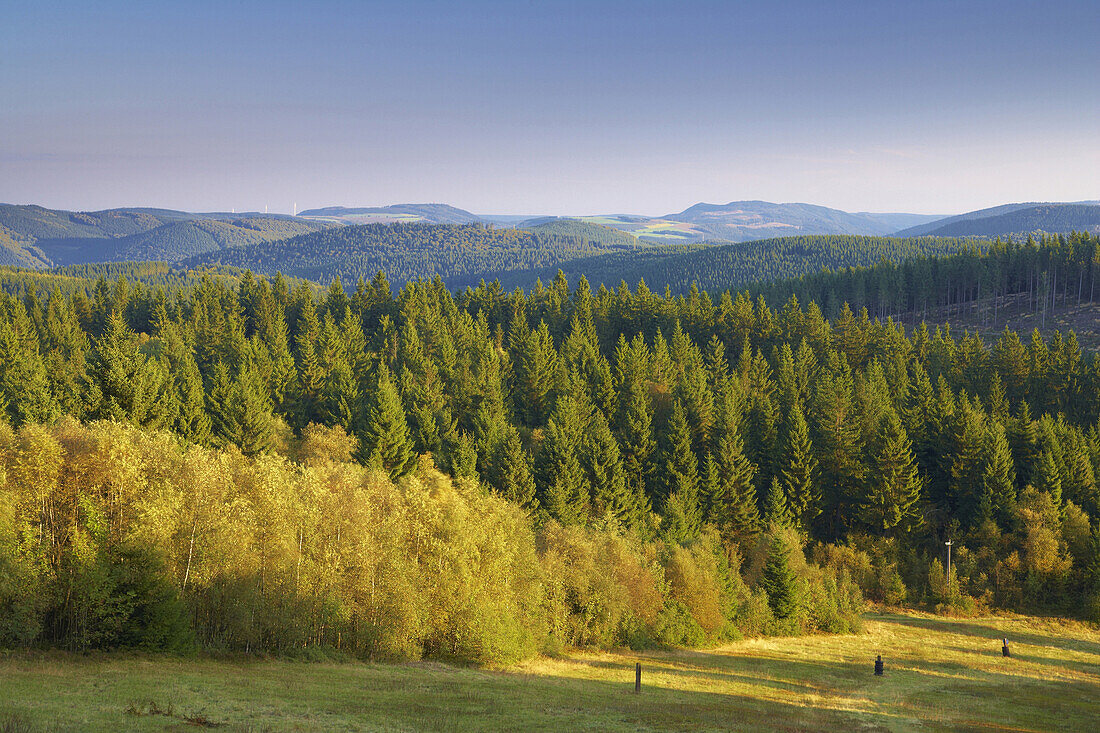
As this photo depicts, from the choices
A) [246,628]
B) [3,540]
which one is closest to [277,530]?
[246,628]

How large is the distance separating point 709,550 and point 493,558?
2285 centimetres

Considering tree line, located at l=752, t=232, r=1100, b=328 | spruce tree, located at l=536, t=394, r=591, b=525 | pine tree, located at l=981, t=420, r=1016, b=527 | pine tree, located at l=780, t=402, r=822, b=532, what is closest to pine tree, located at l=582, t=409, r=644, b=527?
spruce tree, located at l=536, t=394, r=591, b=525

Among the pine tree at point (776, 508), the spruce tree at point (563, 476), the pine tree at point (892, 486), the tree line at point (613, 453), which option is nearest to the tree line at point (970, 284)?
the tree line at point (613, 453)

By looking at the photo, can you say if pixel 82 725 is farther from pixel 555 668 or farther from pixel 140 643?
pixel 555 668

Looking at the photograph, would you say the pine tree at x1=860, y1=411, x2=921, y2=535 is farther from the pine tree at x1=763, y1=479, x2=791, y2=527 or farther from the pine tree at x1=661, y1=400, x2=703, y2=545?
the pine tree at x1=661, y1=400, x2=703, y2=545

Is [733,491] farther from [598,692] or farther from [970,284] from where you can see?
[970,284]

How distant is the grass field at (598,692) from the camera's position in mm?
25531

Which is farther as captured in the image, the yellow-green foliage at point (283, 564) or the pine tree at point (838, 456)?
the pine tree at point (838, 456)

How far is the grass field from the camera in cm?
2553

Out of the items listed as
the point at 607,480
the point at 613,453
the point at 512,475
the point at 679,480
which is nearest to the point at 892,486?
the point at 679,480

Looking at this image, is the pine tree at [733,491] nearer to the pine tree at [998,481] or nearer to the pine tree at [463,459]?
the pine tree at [998,481]

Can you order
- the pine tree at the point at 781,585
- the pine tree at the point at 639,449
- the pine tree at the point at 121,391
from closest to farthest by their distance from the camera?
the pine tree at the point at 121,391, the pine tree at the point at 781,585, the pine tree at the point at 639,449

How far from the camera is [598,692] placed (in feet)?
123

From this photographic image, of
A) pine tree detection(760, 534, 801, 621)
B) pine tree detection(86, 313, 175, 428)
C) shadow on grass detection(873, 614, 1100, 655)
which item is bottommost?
shadow on grass detection(873, 614, 1100, 655)
